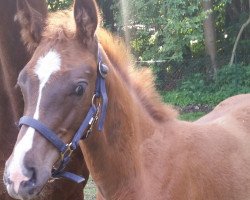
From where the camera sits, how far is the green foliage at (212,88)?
43.0 ft

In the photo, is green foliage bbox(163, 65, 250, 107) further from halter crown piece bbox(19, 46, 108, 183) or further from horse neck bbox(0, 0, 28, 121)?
halter crown piece bbox(19, 46, 108, 183)

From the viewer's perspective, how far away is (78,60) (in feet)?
8.96

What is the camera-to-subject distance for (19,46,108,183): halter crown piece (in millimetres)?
2582

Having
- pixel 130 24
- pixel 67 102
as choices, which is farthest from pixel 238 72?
pixel 67 102

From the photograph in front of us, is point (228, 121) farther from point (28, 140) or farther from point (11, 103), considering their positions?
point (28, 140)

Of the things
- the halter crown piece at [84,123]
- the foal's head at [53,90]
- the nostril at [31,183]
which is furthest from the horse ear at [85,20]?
the nostril at [31,183]

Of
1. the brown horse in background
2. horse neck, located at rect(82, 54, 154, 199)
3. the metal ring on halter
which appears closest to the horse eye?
the metal ring on halter

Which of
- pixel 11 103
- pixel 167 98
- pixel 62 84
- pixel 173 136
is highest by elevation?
pixel 62 84

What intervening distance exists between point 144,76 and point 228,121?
3.29 feet

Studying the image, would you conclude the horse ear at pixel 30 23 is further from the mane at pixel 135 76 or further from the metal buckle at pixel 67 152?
the metal buckle at pixel 67 152

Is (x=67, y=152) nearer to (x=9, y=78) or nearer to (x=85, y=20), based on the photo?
(x=85, y=20)

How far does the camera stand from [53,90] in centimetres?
260

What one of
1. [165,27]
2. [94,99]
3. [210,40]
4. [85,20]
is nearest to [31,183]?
[94,99]

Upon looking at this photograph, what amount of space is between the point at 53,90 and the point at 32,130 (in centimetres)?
24
